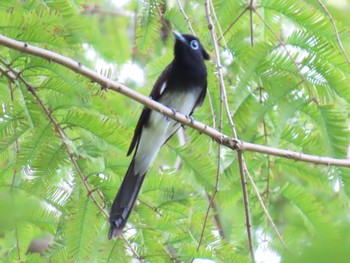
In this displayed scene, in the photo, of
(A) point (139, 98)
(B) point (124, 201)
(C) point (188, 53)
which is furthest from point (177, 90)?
(A) point (139, 98)

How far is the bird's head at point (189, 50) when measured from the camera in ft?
10.7

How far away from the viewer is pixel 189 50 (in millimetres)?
3336

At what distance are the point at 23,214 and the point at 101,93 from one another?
203 cm

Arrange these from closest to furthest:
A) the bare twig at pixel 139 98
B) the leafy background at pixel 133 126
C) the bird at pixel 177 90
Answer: the bare twig at pixel 139 98
the leafy background at pixel 133 126
the bird at pixel 177 90

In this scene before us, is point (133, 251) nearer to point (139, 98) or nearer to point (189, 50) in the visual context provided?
point (139, 98)

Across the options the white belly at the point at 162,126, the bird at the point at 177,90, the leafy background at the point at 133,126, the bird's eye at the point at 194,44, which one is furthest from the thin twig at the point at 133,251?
the bird's eye at the point at 194,44

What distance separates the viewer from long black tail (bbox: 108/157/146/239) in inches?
86.8

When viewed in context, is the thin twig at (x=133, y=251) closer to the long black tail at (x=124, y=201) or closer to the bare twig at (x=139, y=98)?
the long black tail at (x=124, y=201)

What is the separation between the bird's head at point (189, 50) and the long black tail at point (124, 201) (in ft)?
3.02

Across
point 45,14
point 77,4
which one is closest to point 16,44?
point 45,14

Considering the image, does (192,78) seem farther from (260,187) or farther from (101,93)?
(101,93)

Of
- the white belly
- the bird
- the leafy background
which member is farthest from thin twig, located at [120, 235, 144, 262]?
the white belly

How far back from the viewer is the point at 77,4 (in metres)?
2.68

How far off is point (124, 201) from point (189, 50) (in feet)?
4.07
